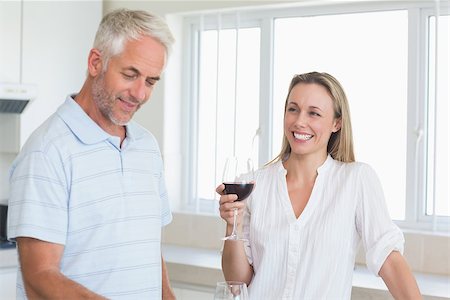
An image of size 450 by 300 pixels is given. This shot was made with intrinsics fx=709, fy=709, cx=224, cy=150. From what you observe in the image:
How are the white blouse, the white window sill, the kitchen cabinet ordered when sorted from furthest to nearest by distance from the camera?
the kitchen cabinet
the white window sill
the white blouse

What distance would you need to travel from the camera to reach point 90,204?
164 centimetres

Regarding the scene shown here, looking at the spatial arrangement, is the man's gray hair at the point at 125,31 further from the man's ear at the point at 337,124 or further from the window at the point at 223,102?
the window at the point at 223,102

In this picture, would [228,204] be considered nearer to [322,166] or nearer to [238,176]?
[238,176]

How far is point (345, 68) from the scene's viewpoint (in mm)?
3482

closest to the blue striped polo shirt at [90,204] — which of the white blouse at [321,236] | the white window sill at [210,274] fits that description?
the white blouse at [321,236]

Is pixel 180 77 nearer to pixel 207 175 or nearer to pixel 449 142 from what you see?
pixel 207 175

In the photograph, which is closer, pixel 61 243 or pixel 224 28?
pixel 61 243

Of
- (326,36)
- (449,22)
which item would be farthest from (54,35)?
(449,22)

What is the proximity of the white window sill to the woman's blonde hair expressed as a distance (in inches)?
28.6

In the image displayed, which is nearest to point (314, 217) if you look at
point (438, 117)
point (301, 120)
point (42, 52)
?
point (301, 120)

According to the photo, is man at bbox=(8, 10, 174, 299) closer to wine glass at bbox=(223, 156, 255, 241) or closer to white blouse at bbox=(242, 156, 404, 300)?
wine glass at bbox=(223, 156, 255, 241)

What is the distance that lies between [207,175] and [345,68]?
0.99 m

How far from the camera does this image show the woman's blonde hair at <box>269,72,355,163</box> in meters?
2.20

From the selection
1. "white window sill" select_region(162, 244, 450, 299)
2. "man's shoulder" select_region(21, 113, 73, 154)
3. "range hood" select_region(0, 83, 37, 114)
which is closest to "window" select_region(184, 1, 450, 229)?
"white window sill" select_region(162, 244, 450, 299)
